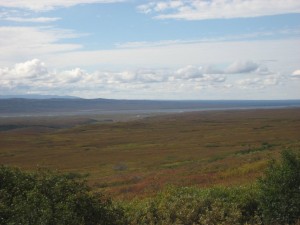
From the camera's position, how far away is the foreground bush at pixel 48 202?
9.51 m

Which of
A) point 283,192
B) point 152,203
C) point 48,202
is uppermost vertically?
point 48,202

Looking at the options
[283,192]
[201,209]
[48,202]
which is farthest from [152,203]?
[48,202]

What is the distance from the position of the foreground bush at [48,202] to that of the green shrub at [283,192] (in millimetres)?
5901

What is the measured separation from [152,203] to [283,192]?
4747 mm

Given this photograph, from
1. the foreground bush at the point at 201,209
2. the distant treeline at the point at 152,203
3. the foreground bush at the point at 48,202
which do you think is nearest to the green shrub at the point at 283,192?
the distant treeline at the point at 152,203

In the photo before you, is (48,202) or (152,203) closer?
(48,202)

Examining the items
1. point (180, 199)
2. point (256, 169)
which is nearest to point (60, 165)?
point (256, 169)

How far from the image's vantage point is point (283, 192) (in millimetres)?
14867

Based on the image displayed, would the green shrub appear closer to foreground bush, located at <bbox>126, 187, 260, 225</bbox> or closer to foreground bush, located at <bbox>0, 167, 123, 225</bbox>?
foreground bush, located at <bbox>126, 187, 260, 225</bbox>

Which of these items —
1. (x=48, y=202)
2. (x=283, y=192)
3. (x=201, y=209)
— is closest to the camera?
(x=48, y=202)

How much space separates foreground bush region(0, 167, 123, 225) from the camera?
374 inches

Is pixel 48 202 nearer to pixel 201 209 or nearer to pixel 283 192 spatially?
pixel 201 209

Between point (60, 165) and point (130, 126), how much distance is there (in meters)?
78.1

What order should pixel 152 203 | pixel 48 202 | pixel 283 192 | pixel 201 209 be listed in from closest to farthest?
pixel 48 202, pixel 201 209, pixel 283 192, pixel 152 203
